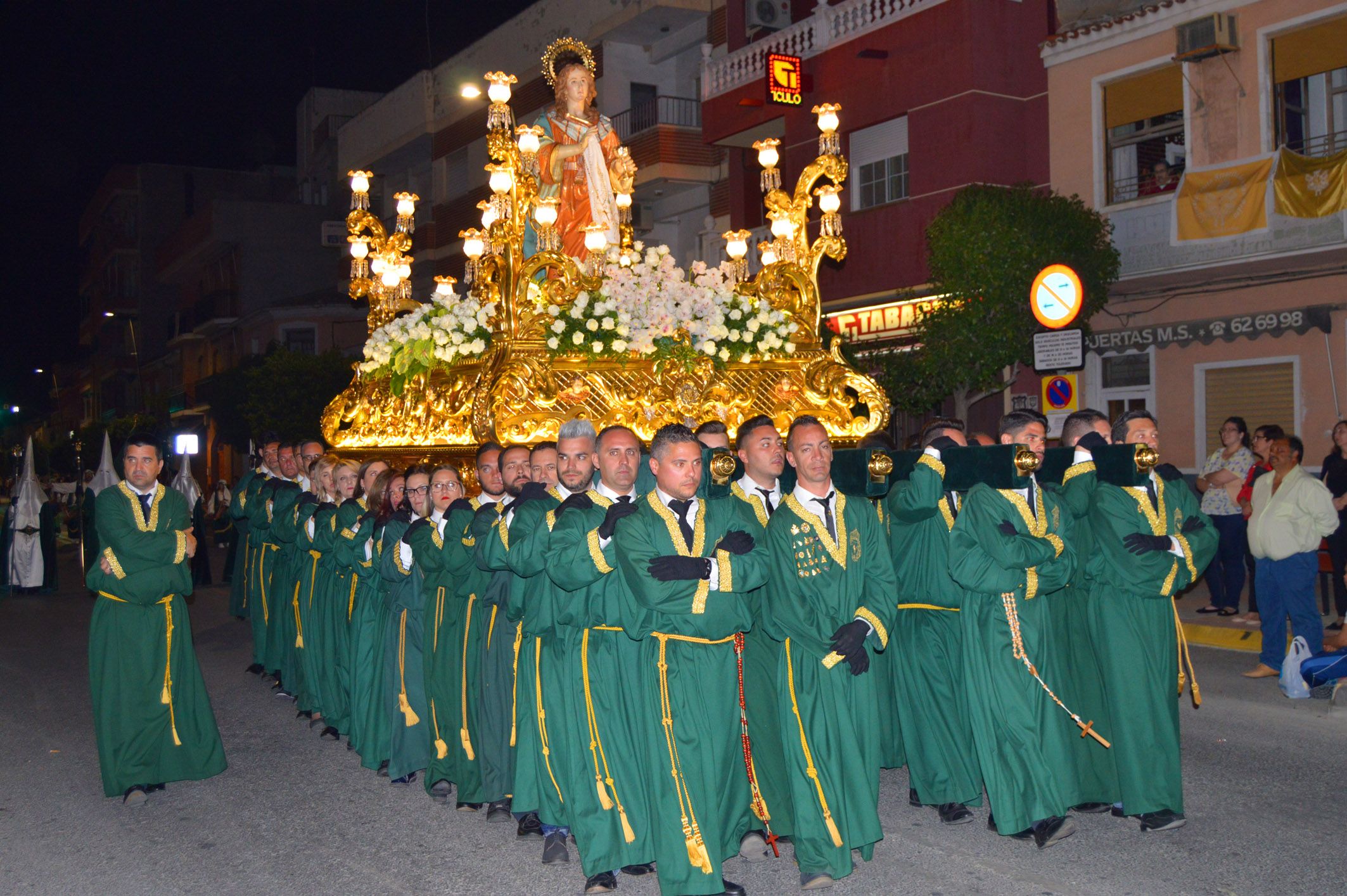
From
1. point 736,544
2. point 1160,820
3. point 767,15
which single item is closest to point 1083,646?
point 1160,820

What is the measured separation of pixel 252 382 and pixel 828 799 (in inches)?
1009

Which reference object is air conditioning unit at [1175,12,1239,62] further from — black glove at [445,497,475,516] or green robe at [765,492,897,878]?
black glove at [445,497,475,516]

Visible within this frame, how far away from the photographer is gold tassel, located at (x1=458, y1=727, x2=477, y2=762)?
6137 millimetres

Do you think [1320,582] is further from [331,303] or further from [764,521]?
[331,303]

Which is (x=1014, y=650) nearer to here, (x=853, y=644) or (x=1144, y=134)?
(x=853, y=644)

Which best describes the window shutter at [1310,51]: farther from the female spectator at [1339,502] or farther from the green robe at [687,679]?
the green robe at [687,679]

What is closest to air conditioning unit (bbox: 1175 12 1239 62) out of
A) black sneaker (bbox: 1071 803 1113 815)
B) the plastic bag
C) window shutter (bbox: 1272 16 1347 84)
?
window shutter (bbox: 1272 16 1347 84)

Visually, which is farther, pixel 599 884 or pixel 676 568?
pixel 599 884

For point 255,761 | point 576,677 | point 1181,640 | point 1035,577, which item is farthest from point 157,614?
point 1181,640

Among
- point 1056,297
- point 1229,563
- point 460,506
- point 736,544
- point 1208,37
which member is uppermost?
point 1208,37

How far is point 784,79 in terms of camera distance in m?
18.5

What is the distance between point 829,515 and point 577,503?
3.40ft

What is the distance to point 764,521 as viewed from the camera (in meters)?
5.32

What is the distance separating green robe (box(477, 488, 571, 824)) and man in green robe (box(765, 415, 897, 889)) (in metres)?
0.94
